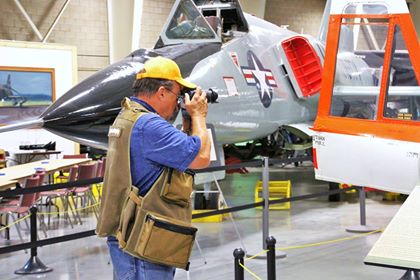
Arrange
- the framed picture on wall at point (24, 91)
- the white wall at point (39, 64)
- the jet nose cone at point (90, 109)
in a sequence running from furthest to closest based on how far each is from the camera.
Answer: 1. the framed picture on wall at point (24, 91)
2. the white wall at point (39, 64)
3. the jet nose cone at point (90, 109)

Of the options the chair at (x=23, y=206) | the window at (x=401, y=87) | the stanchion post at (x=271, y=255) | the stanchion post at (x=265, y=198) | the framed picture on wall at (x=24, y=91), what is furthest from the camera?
the framed picture on wall at (x=24, y=91)

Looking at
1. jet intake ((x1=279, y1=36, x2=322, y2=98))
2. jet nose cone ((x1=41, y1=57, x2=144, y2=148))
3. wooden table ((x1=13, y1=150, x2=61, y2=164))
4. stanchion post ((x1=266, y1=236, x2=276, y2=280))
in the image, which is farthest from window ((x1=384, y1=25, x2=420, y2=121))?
wooden table ((x1=13, y1=150, x2=61, y2=164))

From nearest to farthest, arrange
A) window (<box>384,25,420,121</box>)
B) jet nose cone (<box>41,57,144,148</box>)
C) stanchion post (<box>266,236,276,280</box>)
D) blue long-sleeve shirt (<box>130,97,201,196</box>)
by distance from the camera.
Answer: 1. blue long-sleeve shirt (<box>130,97,201,196</box>)
2. stanchion post (<box>266,236,276,280</box>)
3. window (<box>384,25,420,121</box>)
4. jet nose cone (<box>41,57,144,148</box>)

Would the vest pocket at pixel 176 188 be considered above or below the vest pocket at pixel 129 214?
above

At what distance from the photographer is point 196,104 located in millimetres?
3107

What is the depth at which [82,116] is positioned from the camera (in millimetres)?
6453

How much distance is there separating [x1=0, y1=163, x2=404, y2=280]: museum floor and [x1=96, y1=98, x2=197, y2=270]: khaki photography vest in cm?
329

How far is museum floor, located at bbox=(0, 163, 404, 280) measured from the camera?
6.42 m

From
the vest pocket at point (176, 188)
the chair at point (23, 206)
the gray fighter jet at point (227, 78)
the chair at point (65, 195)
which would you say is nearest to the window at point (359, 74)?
the gray fighter jet at point (227, 78)

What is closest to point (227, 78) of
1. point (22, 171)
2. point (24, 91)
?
point (22, 171)

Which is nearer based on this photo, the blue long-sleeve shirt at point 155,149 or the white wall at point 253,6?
the blue long-sleeve shirt at point 155,149

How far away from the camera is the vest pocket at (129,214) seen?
9.79 ft

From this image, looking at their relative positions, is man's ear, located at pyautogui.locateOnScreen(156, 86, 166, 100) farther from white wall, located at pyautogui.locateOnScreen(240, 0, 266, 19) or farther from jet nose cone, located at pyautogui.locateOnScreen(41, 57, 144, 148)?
white wall, located at pyautogui.locateOnScreen(240, 0, 266, 19)

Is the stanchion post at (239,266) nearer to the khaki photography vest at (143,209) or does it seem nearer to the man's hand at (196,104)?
the khaki photography vest at (143,209)
